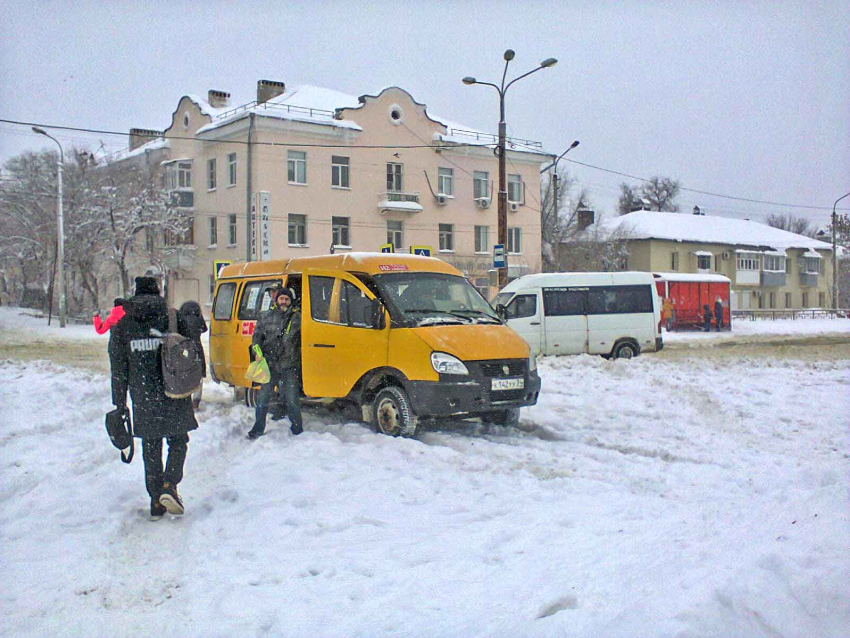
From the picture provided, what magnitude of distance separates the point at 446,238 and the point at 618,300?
73.1ft

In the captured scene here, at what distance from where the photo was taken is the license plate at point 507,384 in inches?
344

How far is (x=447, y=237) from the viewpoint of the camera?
4188 centimetres

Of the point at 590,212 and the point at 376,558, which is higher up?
the point at 590,212

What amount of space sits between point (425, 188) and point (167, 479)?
3549cm

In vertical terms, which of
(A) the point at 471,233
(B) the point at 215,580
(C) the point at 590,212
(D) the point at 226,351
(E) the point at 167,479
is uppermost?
(C) the point at 590,212

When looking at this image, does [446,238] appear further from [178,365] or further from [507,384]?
[178,365]

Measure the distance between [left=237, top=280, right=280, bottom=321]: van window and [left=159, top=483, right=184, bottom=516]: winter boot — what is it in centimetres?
518

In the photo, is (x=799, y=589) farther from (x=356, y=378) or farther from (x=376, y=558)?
(x=356, y=378)

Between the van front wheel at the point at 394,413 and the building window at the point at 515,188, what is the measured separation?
3611 centimetres

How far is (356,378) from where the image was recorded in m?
9.29

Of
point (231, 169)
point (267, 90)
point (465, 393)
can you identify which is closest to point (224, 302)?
point (465, 393)

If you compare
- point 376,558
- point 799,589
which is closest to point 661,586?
point 799,589

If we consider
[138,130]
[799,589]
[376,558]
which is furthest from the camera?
[138,130]

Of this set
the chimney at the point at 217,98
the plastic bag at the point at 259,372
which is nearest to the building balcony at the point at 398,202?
the chimney at the point at 217,98
